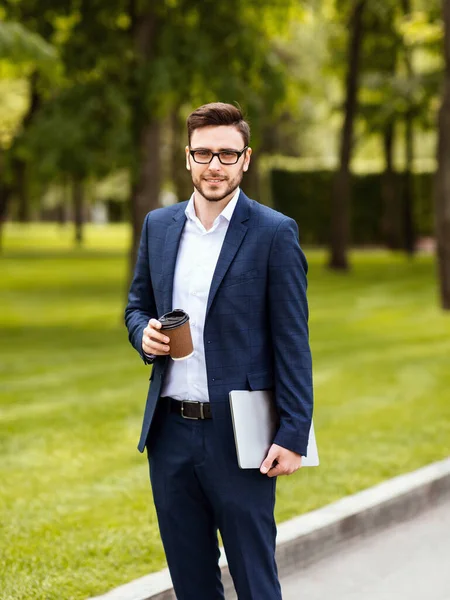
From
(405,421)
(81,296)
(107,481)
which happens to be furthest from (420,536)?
(81,296)

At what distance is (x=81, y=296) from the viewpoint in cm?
2347

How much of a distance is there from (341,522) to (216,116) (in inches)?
125

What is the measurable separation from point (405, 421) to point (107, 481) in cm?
302

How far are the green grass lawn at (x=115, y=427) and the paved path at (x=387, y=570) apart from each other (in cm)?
56

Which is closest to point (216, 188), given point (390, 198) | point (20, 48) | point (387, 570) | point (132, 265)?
point (387, 570)

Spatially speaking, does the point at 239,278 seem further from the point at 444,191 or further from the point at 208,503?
the point at 444,191

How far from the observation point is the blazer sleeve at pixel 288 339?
378 centimetres

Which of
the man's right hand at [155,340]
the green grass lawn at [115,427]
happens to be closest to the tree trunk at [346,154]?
the green grass lawn at [115,427]

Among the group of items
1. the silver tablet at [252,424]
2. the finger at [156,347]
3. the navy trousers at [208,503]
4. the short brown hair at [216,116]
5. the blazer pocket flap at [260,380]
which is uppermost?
the short brown hair at [216,116]

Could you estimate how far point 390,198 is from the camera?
36750 millimetres

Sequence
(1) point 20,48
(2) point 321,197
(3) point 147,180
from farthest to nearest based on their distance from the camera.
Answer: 1. (2) point 321,197
2. (3) point 147,180
3. (1) point 20,48

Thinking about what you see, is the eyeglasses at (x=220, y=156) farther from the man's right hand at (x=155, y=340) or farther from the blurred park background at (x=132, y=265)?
the blurred park background at (x=132, y=265)

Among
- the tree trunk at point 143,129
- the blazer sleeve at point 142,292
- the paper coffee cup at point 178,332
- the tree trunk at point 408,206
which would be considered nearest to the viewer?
the paper coffee cup at point 178,332

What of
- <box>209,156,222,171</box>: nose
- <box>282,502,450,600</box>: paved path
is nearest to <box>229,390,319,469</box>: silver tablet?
<box>209,156,222,171</box>: nose
